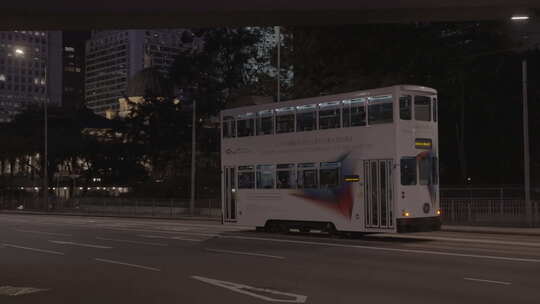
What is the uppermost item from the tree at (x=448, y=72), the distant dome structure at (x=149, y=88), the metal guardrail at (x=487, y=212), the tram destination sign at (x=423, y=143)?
the distant dome structure at (x=149, y=88)

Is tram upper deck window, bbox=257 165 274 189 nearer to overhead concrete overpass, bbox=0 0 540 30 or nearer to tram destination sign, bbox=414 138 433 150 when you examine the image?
tram destination sign, bbox=414 138 433 150

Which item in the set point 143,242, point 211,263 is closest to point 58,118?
point 143,242

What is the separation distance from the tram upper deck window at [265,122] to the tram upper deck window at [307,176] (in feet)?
6.89

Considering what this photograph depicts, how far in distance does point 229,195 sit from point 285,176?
10.6ft

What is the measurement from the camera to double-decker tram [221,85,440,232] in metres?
21.3

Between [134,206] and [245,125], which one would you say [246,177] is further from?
Answer: [134,206]

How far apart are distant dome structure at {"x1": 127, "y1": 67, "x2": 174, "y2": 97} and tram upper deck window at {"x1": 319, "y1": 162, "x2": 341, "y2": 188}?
44463mm

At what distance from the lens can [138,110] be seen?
66.3 metres

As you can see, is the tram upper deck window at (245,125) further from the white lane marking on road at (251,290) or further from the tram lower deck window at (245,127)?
the white lane marking on road at (251,290)

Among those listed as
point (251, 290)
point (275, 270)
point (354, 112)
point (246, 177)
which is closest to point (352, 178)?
point (354, 112)

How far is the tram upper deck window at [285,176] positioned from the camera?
24.7 meters

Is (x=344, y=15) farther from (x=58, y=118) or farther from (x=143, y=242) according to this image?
(x=58, y=118)

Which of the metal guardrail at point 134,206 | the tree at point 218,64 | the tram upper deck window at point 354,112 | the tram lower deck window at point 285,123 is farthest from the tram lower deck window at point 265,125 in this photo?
the tree at point 218,64

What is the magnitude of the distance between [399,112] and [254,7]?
8.39 m
